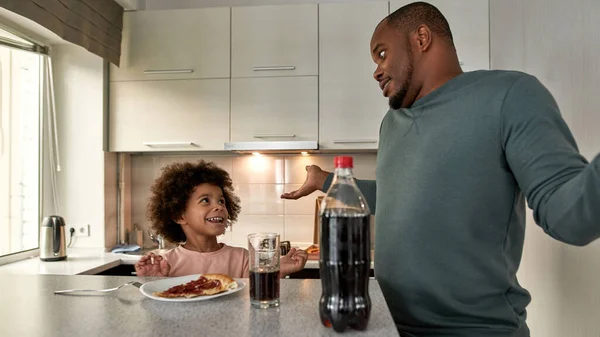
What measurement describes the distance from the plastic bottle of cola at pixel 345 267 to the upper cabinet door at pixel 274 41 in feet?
5.99

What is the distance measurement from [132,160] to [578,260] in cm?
235

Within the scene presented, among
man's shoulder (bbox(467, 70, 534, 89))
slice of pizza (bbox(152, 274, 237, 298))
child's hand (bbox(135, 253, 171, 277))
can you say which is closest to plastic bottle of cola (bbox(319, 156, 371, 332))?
slice of pizza (bbox(152, 274, 237, 298))

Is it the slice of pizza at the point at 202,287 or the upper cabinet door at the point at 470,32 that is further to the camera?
the upper cabinet door at the point at 470,32

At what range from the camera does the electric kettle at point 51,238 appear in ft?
7.36

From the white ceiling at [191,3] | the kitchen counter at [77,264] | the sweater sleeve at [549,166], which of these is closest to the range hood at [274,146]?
the kitchen counter at [77,264]

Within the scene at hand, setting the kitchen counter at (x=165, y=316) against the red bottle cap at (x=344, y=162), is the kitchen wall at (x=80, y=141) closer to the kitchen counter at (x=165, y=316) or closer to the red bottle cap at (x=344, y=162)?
the kitchen counter at (x=165, y=316)

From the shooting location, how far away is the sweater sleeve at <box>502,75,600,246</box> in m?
0.71

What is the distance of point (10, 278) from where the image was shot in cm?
→ 113

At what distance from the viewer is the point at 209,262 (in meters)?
1.58

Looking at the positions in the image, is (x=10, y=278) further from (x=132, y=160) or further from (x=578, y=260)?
(x=132, y=160)

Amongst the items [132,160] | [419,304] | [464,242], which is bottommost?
[419,304]

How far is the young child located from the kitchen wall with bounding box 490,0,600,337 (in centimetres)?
97

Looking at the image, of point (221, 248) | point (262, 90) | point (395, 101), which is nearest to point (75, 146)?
point (262, 90)

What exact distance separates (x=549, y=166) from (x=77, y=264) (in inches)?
80.8
